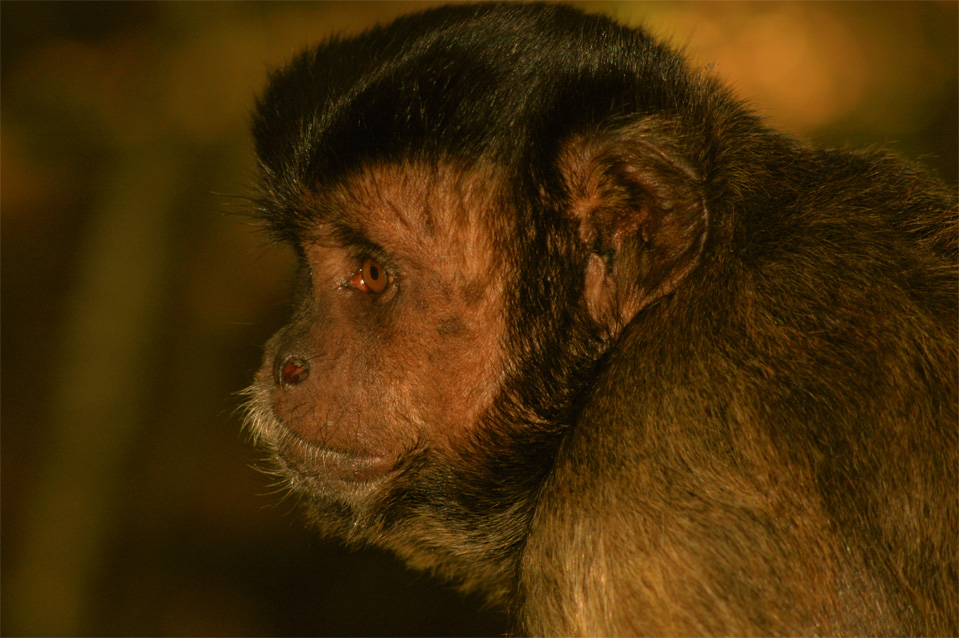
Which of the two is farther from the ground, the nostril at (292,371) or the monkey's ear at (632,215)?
the monkey's ear at (632,215)

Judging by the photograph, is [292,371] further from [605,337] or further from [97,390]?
[97,390]

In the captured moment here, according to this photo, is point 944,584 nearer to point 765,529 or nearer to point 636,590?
point 765,529

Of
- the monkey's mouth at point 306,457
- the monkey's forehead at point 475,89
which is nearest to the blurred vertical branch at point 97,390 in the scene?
the monkey's mouth at point 306,457

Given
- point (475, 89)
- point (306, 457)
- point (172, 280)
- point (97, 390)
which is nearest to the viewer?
point (475, 89)

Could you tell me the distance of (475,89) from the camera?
8.59 ft

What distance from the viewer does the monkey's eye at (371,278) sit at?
270cm

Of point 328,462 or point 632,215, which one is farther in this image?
point 328,462

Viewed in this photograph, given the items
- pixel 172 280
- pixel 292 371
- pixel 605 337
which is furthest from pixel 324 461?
pixel 172 280

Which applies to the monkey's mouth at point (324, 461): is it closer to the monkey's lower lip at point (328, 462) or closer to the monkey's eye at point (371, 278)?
the monkey's lower lip at point (328, 462)

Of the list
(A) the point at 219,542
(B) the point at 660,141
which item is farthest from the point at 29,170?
(B) the point at 660,141

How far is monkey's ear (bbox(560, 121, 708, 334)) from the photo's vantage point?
2.42m

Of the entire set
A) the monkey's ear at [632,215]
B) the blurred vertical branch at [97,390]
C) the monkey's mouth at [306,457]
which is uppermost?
the monkey's ear at [632,215]

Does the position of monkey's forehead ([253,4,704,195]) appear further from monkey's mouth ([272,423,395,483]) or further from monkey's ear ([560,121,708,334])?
monkey's mouth ([272,423,395,483])

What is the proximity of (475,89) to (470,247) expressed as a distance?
0.46m
